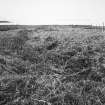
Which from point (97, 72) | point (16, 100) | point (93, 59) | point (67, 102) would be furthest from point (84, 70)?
point (16, 100)

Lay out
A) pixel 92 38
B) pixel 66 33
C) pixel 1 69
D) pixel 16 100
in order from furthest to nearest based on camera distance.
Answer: pixel 66 33
pixel 92 38
pixel 1 69
pixel 16 100

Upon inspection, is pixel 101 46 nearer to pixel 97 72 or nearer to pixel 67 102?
pixel 97 72

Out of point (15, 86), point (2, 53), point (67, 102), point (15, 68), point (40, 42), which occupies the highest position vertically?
point (40, 42)

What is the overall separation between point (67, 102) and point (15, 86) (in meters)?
1.29

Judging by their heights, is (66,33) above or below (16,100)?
above

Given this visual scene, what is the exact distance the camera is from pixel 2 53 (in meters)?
4.82

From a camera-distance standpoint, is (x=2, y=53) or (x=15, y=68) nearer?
(x=15, y=68)

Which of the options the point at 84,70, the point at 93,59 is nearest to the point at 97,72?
the point at 84,70

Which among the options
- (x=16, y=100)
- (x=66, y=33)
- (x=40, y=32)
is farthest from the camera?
(x=40, y=32)

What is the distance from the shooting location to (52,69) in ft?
13.1

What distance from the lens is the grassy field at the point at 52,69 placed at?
2.95 m

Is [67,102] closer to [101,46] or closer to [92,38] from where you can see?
[101,46]

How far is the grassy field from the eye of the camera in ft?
9.66

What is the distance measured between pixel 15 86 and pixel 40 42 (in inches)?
113
